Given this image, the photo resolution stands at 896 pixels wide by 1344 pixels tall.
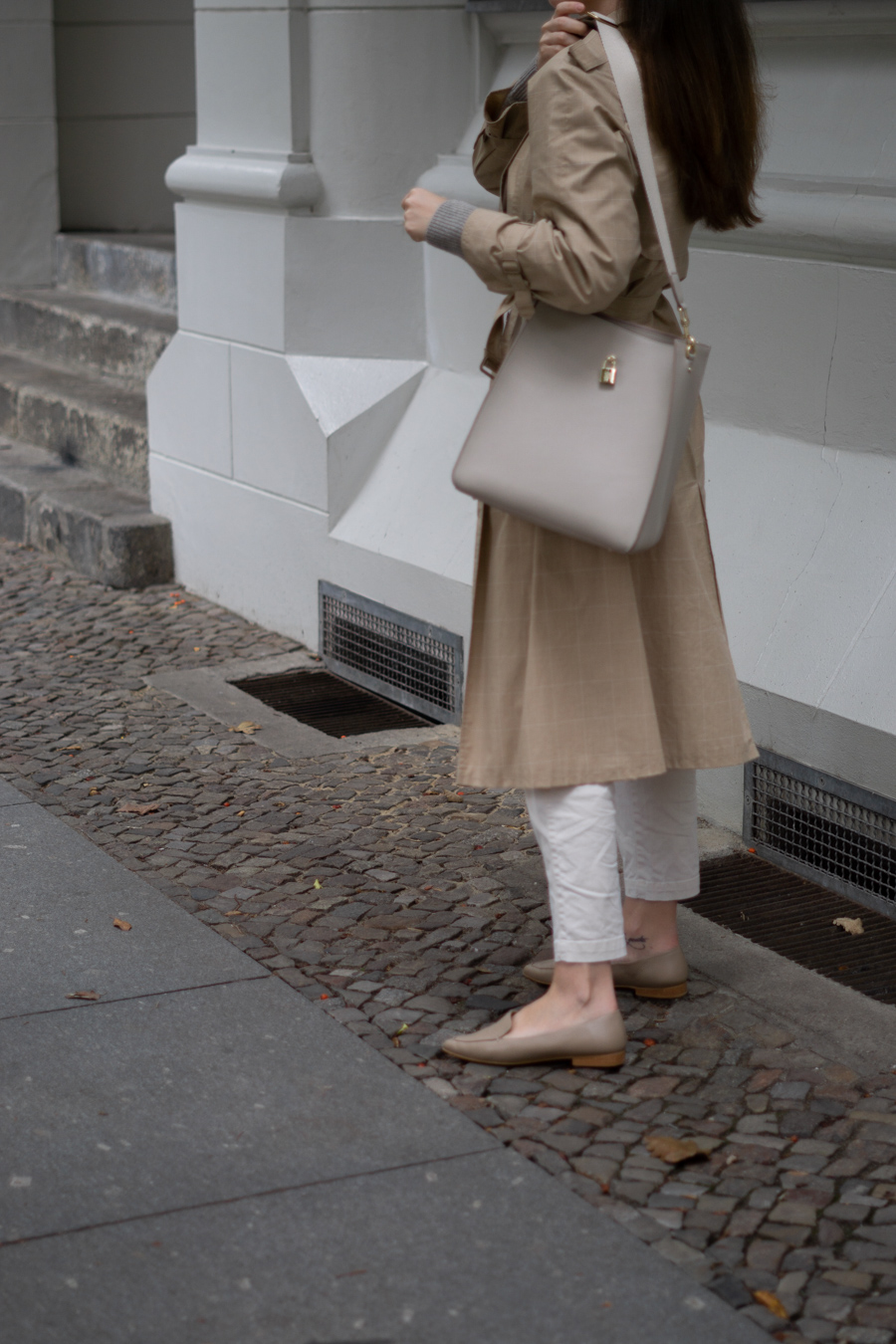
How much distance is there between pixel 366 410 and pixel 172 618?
125 centimetres

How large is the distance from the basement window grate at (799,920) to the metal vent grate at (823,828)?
0.14ft

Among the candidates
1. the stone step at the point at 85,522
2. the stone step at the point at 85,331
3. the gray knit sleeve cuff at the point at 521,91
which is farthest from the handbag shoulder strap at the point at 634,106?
the stone step at the point at 85,331

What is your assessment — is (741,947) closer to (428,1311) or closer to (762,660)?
(762,660)

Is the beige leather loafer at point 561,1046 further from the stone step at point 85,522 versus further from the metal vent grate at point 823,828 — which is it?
the stone step at point 85,522

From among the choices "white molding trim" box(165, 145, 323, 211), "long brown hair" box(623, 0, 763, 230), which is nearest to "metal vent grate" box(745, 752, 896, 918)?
"long brown hair" box(623, 0, 763, 230)

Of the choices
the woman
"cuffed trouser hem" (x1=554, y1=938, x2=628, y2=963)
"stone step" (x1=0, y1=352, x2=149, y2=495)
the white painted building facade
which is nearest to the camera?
the woman

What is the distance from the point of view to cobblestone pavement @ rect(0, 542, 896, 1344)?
279 centimetres

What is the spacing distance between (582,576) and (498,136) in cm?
82

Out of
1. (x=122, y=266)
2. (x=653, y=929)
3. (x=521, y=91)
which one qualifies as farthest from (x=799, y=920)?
(x=122, y=266)

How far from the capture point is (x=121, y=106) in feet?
34.5

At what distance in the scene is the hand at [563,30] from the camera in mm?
2988

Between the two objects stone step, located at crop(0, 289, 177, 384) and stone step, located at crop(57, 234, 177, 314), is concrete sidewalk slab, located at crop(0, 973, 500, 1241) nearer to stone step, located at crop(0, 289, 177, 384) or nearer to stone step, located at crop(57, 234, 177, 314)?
stone step, located at crop(0, 289, 177, 384)

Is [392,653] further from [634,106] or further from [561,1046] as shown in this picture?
[634,106]

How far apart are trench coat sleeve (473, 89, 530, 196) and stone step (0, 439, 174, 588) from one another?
4080 millimetres
